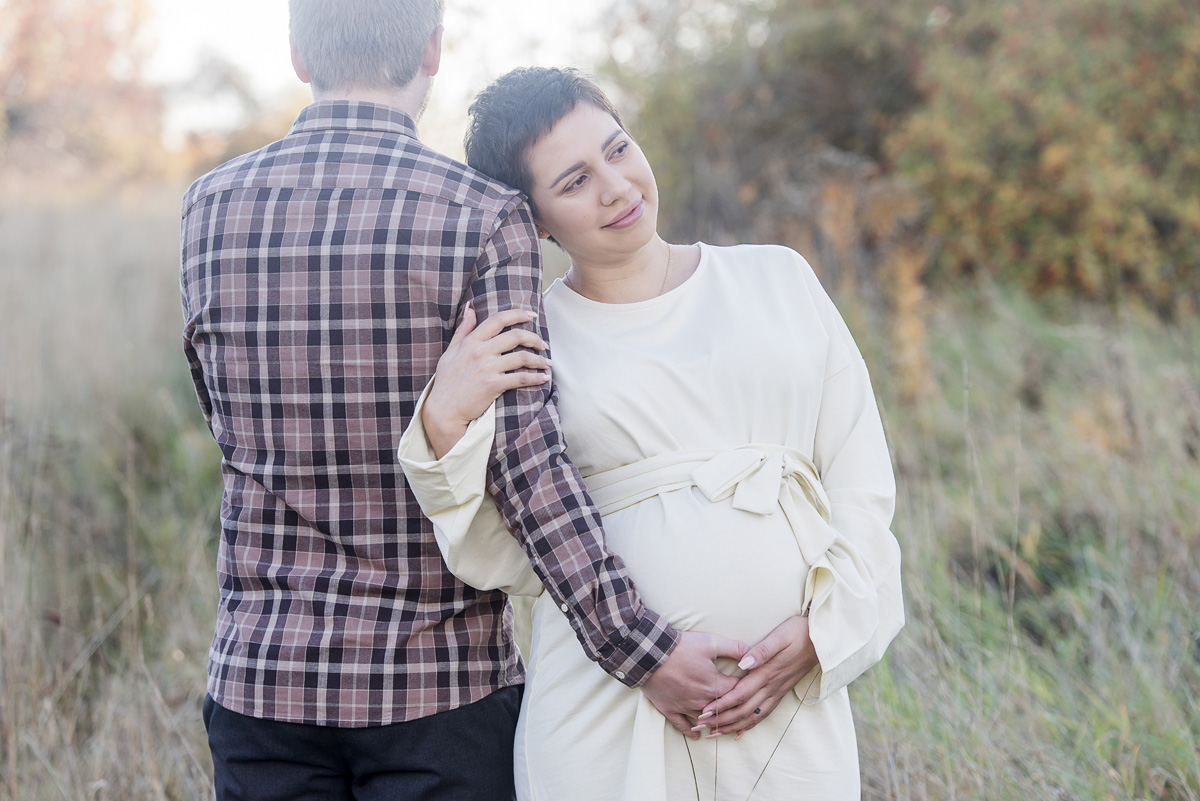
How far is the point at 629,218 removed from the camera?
6.22 ft

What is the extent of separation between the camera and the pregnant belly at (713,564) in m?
1.68

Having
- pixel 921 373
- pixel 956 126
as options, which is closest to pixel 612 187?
pixel 921 373

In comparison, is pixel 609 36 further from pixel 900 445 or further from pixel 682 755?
pixel 682 755

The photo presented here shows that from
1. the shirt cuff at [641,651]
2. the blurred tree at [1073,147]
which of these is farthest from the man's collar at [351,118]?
the blurred tree at [1073,147]

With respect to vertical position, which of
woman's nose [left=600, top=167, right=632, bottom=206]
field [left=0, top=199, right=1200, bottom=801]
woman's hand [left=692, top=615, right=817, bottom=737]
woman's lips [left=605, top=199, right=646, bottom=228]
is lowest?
field [left=0, top=199, right=1200, bottom=801]

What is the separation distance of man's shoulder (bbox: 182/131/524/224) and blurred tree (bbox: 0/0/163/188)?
17.2 meters

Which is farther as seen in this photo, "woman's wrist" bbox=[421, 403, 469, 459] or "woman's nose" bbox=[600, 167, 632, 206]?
"woman's nose" bbox=[600, 167, 632, 206]

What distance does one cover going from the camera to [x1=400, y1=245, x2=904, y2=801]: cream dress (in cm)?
168

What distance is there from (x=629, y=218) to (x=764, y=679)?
896 mm

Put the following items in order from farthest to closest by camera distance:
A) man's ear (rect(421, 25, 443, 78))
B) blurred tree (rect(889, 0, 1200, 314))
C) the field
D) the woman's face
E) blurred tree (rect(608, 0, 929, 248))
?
blurred tree (rect(608, 0, 929, 248)), blurred tree (rect(889, 0, 1200, 314)), the field, the woman's face, man's ear (rect(421, 25, 443, 78))

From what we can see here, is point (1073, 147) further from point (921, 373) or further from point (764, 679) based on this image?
point (764, 679)

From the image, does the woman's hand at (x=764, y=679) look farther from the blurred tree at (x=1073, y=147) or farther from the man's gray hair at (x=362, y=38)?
the blurred tree at (x=1073, y=147)

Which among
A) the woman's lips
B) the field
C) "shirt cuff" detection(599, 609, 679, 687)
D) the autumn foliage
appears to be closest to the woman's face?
the woman's lips

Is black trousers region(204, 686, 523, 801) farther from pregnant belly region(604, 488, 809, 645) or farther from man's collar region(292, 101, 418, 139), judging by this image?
man's collar region(292, 101, 418, 139)
